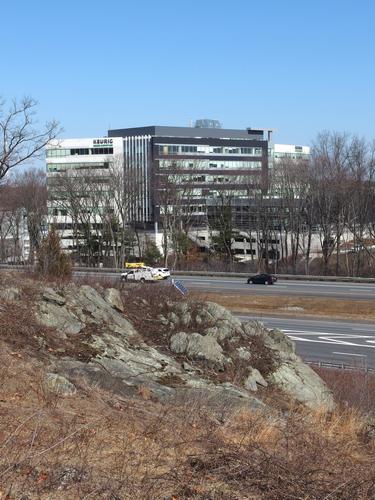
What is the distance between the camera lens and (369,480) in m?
5.63

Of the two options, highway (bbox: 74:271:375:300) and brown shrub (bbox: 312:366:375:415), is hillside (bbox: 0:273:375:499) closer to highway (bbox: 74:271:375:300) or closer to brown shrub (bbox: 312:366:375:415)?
brown shrub (bbox: 312:366:375:415)

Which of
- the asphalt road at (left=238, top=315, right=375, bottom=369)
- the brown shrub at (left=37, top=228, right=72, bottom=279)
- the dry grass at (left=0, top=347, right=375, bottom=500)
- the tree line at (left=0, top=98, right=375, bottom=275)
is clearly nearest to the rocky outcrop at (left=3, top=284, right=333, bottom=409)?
the dry grass at (left=0, top=347, right=375, bottom=500)

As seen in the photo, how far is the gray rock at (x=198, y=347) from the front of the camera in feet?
48.5

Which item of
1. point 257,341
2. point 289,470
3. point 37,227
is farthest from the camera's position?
point 37,227

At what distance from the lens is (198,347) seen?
590 inches

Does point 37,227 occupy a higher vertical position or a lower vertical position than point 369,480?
higher

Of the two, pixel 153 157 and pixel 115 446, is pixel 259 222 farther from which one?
pixel 115 446

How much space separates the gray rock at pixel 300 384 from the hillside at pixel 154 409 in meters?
0.04

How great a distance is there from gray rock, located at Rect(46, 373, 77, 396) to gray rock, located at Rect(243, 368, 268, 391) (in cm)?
564

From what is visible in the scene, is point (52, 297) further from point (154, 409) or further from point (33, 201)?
point (33, 201)

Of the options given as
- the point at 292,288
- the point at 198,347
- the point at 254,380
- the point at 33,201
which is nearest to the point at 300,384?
the point at 254,380

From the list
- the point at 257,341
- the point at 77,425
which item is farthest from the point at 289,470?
the point at 257,341

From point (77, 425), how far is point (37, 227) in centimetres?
6007

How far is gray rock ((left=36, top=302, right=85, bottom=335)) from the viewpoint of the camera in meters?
13.1
